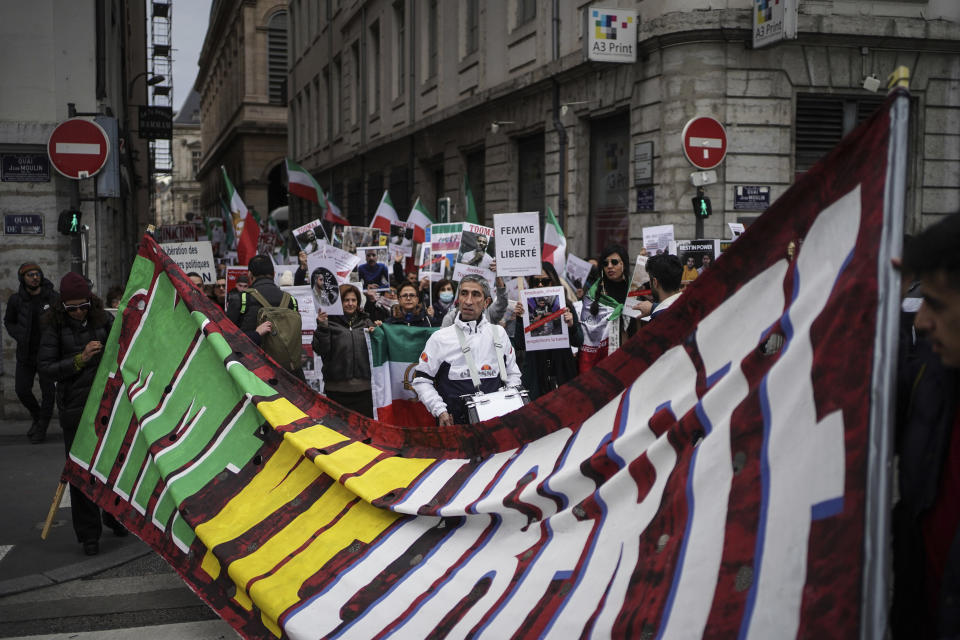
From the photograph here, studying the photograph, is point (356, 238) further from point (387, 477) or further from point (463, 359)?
point (387, 477)

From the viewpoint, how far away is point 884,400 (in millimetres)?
2088

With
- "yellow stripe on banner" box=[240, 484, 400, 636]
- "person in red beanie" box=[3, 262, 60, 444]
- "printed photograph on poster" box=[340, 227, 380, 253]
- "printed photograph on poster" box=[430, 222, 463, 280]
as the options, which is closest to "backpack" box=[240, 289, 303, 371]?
"yellow stripe on banner" box=[240, 484, 400, 636]

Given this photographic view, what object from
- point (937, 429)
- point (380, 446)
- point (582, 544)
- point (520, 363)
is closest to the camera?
point (937, 429)

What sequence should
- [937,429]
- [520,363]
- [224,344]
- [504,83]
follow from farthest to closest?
[504,83]
[520,363]
[224,344]
[937,429]

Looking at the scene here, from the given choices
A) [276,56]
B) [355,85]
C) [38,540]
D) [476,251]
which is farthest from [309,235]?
[276,56]

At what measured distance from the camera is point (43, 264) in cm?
1171

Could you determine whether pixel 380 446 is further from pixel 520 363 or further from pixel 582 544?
pixel 520 363

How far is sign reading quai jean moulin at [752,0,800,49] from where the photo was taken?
41.7ft

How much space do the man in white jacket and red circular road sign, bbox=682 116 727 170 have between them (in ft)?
17.0

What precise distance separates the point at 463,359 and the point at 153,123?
30865mm

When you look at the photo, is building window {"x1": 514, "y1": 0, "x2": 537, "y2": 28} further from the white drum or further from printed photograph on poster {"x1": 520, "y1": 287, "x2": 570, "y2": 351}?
the white drum

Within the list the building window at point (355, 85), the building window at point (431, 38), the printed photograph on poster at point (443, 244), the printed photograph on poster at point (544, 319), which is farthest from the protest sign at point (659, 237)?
the building window at point (355, 85)

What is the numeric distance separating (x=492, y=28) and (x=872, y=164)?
19.1 m

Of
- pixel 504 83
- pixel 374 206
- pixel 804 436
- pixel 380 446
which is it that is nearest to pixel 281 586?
pixel 380 446
